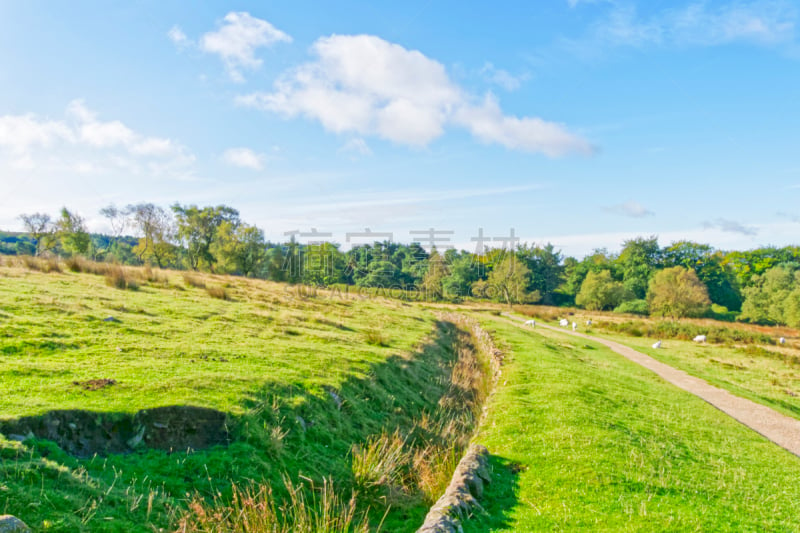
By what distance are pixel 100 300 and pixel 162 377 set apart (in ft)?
30.3

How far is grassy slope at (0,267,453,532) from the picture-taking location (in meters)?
5.22

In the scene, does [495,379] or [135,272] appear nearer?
[495,379]

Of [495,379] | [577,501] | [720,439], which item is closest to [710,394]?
[720,439]

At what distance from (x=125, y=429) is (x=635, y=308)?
8483 centimetres

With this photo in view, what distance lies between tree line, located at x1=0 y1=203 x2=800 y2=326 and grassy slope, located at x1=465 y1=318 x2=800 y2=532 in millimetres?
48013

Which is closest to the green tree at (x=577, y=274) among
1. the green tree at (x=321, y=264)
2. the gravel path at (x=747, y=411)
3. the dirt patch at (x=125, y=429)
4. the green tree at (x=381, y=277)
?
the green tree at (x=381, y=277)

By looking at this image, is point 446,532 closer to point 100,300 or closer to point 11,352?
point 11,352

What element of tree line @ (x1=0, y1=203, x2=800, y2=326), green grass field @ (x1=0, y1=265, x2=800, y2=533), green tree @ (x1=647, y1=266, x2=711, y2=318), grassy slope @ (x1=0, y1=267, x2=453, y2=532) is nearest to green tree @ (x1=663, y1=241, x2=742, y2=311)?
tree line @ (x1=0, y1=203, x2=800, y2=326)

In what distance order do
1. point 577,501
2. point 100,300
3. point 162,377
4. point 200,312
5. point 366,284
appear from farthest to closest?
point 366,284
point 200,312
point 100,300
point 162,377
point 577,501

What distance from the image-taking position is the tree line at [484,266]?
64.8 meters

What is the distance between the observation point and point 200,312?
56.2 ft

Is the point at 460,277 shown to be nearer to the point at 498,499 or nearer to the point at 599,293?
the point at 599,293

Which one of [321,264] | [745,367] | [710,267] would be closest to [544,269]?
[710,267]

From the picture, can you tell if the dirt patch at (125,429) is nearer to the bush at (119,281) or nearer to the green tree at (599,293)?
the bush at (119,281)
